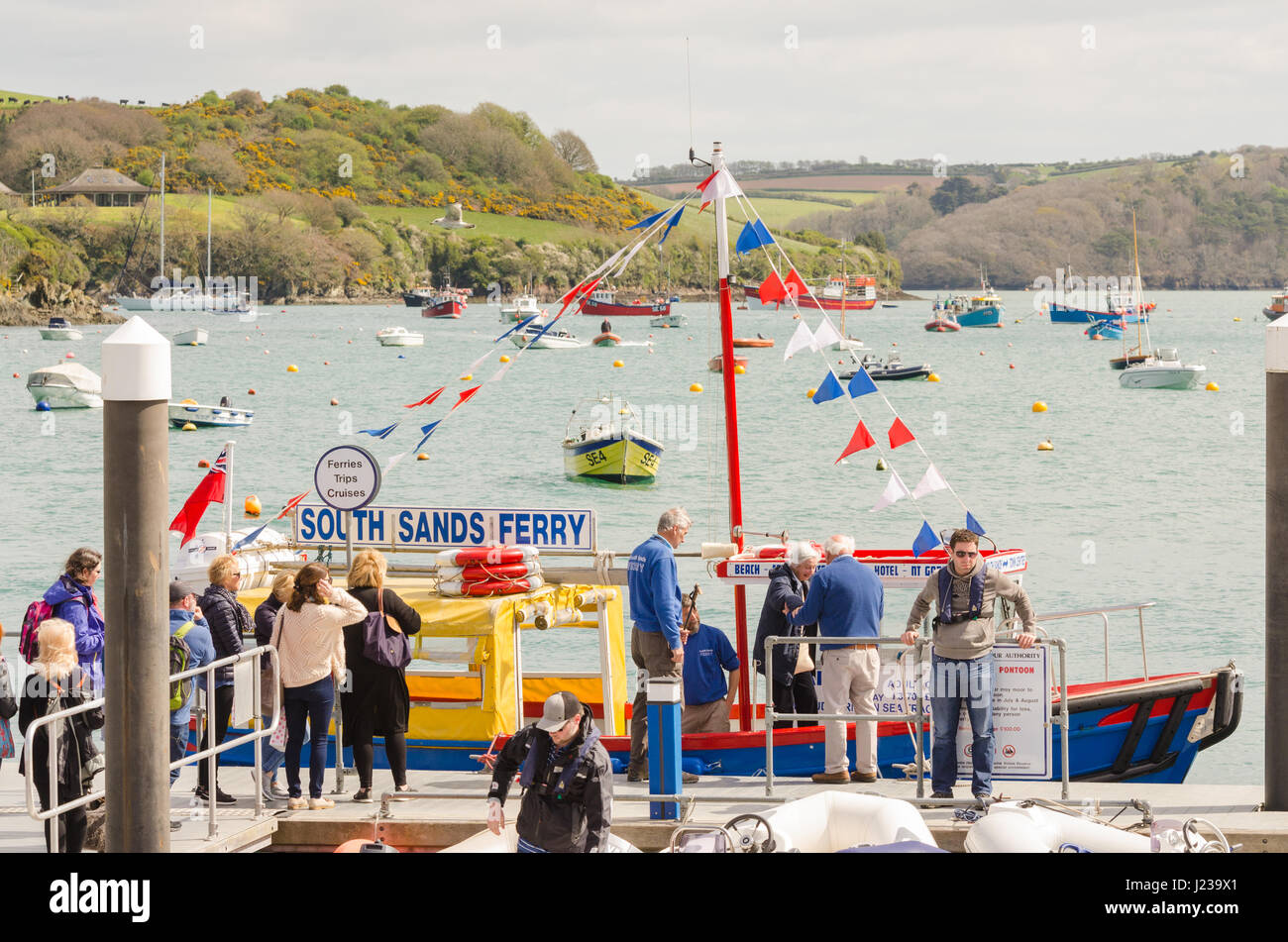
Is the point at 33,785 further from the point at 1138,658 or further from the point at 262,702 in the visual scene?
the point at 1138,658

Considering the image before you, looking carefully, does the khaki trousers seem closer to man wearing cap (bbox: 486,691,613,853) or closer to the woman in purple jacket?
man wearing cap (bbox: 486,691,613,853)

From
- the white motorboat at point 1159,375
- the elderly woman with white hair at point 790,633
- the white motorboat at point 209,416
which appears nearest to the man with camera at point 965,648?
the elderly woman with white hair at point 790,633

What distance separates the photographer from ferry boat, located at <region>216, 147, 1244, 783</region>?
452 inches

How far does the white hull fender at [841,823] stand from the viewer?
28.8 feet

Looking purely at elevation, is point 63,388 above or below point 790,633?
above

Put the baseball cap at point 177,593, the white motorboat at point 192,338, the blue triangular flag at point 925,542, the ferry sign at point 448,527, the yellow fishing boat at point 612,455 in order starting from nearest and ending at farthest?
the baseball cap at point 177,593 < the ferry sign at point 448,527 < the blue triangular flag at point 925,542 < the yellow fishing boat at point 612,455 < the white motorboat at point 192,338

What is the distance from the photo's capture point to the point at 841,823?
904cm

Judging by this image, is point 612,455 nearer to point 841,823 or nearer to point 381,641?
point 381,641

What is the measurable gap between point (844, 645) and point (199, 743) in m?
4.57

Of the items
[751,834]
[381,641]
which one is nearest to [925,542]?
[751,834]

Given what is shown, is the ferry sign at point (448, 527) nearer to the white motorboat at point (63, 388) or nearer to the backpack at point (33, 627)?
the backpack at point (33, 627)

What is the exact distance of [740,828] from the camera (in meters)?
8.63

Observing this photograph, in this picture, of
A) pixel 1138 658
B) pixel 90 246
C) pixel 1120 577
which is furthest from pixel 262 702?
pixel 90 246

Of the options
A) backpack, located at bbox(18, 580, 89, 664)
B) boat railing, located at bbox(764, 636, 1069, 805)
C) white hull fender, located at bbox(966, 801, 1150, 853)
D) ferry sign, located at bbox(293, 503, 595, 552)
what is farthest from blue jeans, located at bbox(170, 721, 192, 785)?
white hull fender, located at bbox(966, 801, 1150, 853)
